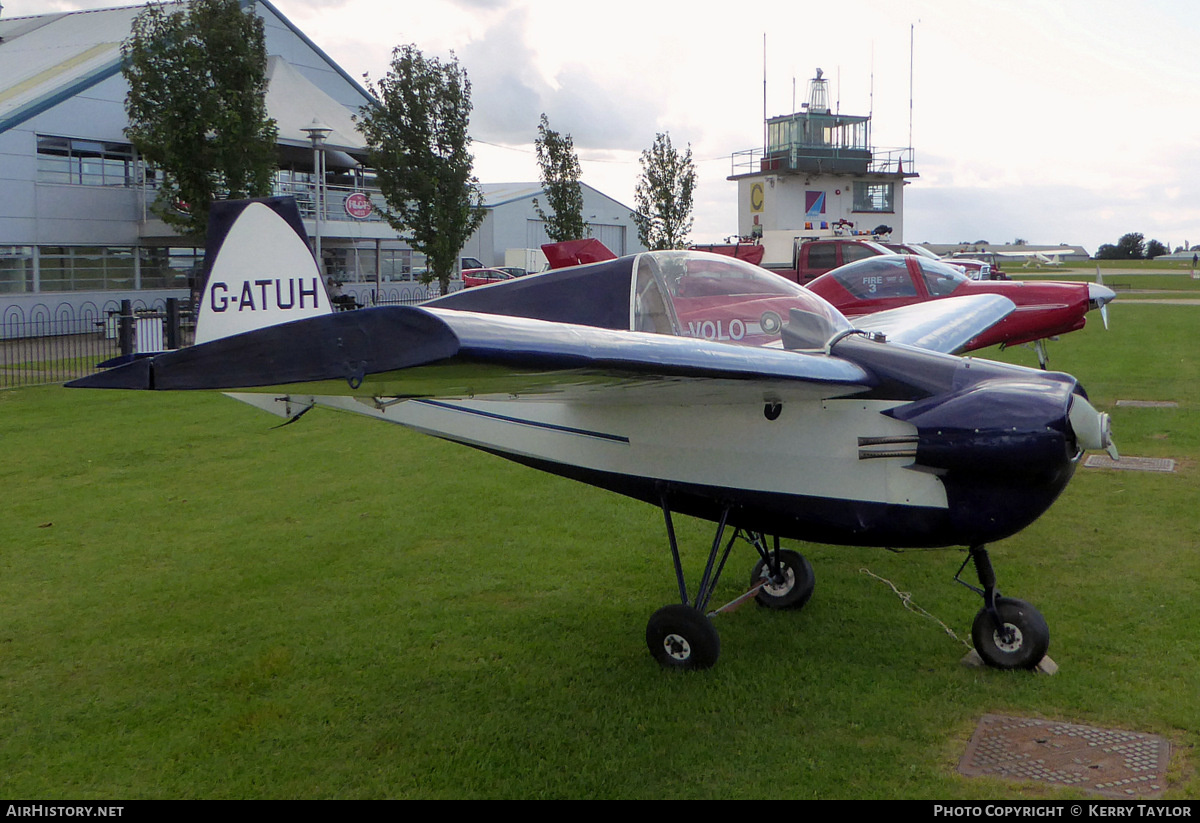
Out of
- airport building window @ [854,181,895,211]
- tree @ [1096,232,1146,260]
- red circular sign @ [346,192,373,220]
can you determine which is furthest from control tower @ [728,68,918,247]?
tree @ [1096,232,1146,260]

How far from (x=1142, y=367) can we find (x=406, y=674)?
50.1 ft

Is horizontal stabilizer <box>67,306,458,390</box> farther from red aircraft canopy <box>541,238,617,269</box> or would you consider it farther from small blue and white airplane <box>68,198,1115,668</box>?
red aircraft canopy <box>541,238,617,269</box>

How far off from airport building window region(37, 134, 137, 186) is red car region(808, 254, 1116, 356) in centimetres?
2282

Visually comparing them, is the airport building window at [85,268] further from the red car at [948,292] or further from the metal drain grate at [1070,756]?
the metal drain grate at [1070,756]

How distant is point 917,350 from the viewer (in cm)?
455

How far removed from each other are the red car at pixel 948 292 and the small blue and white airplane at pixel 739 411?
28.4 ft

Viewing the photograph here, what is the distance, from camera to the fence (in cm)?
1808

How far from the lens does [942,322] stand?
7398 millimetres

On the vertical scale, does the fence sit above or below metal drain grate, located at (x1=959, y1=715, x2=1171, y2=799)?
above

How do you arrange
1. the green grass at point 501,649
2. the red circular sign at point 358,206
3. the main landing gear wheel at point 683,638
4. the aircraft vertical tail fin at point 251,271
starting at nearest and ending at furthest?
1. the green grass at point 501,649
2. the main landing gear wheel at point 683,638
3. the aircraft vertical tail fin at point 251,271
4. the red circular sign at point 358,206

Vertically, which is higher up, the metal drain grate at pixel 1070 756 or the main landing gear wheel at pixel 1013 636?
the main landing gear wheel at pixel 1013 636

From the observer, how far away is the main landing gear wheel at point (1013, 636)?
4793mm

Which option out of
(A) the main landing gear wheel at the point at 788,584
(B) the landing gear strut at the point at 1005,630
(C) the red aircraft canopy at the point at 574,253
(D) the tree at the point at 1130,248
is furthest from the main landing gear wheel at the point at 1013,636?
(D) the tree at the point at 1130,248
